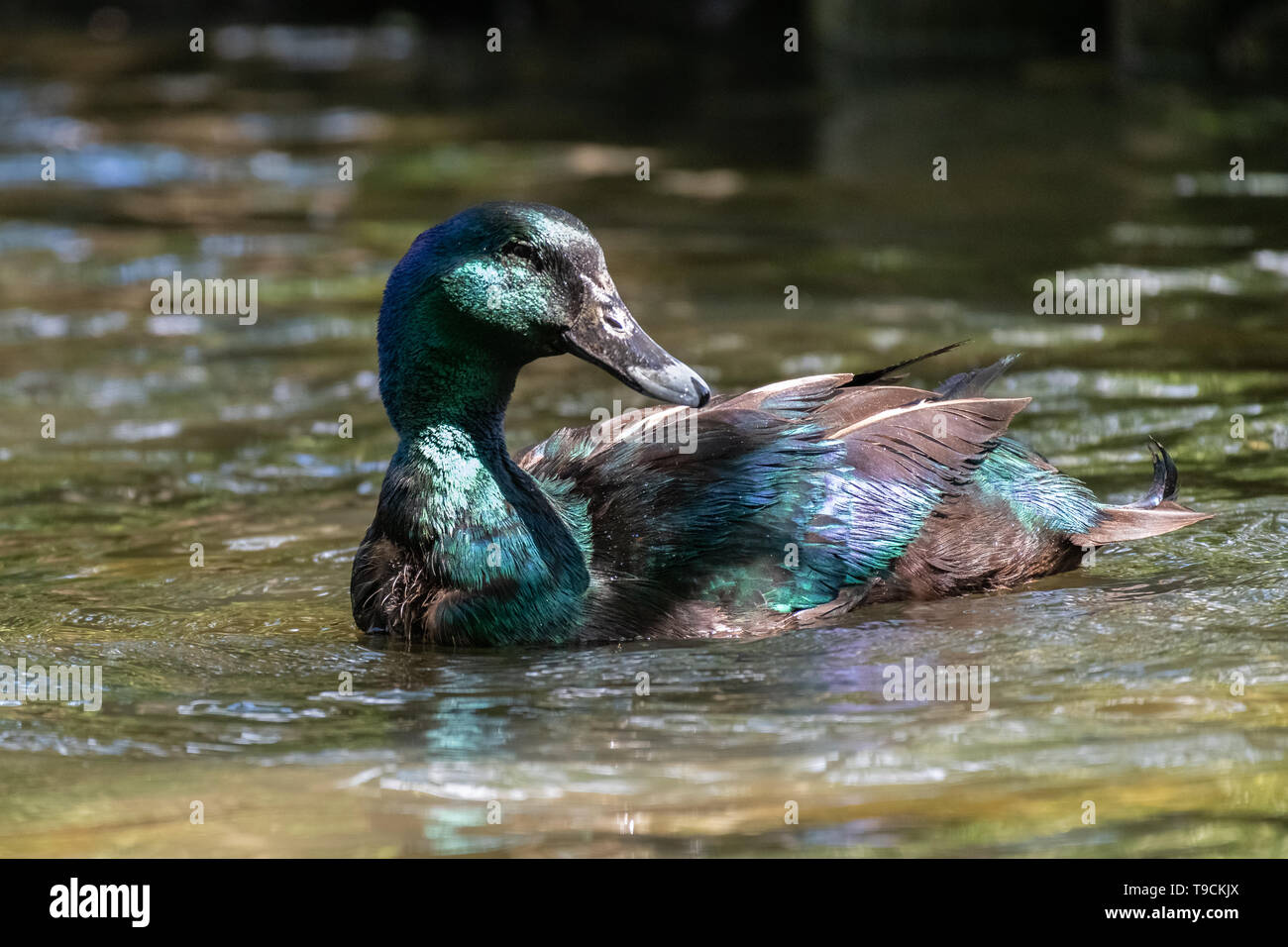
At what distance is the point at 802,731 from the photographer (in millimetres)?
5148

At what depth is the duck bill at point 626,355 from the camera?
5828mm

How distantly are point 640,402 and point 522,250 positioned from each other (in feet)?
11.8

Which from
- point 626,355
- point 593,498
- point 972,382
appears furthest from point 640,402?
point 626,355

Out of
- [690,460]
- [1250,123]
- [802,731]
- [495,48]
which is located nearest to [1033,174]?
[1250,123]

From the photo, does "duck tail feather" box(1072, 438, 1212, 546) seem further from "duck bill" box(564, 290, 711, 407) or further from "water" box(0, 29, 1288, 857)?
"duck bill" box(564, 290, 711, 407)

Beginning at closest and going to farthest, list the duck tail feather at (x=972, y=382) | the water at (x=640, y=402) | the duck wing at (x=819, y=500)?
the water at (x=640, y=402) → the duck wing at (x=819, y=500) → the duck tail feather at (x=972, y=382)

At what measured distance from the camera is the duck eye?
19.1 ft

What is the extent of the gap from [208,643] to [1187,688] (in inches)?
119

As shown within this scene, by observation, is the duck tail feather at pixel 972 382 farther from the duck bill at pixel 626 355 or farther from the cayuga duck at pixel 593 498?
the duck bill at pixel 626 355

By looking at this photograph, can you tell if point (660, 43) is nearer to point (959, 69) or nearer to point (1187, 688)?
point (959, 69)

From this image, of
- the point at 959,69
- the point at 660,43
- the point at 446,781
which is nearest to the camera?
the point at 446,781

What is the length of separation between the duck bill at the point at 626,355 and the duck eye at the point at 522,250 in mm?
220

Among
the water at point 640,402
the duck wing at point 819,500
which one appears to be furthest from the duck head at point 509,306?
the water at point 640,402

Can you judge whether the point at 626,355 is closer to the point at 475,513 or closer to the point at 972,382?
the point at 475,513
